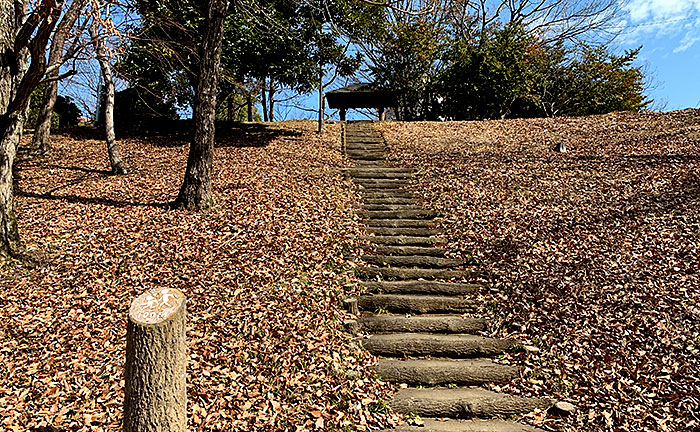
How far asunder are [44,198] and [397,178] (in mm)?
7209

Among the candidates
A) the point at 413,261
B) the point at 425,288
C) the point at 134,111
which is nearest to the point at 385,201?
the point at 413,261

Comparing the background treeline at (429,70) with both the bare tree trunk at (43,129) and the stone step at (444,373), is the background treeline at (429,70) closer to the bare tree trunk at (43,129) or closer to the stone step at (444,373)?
the bare tree trunk at (43,129)

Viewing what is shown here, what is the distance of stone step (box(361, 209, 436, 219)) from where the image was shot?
7.86m

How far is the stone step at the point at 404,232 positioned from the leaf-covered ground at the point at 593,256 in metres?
0.37

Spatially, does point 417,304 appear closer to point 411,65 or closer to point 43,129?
point 43,129

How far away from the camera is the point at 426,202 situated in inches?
332

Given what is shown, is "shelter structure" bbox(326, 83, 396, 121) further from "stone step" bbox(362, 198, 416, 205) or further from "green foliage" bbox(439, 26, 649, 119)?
"stone step" bbox(362, 198, 416, 205)

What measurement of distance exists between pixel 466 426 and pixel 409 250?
125 inches

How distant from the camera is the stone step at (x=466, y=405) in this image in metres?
3.93

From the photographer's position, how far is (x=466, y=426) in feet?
12.4

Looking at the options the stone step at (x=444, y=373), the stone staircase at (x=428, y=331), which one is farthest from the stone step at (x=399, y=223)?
the stone step at (x=444, y=373)

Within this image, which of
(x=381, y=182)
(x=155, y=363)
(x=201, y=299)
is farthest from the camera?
(x=381, y=182)

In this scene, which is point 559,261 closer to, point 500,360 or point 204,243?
point 500,360

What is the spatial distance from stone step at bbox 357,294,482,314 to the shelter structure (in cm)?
1476
